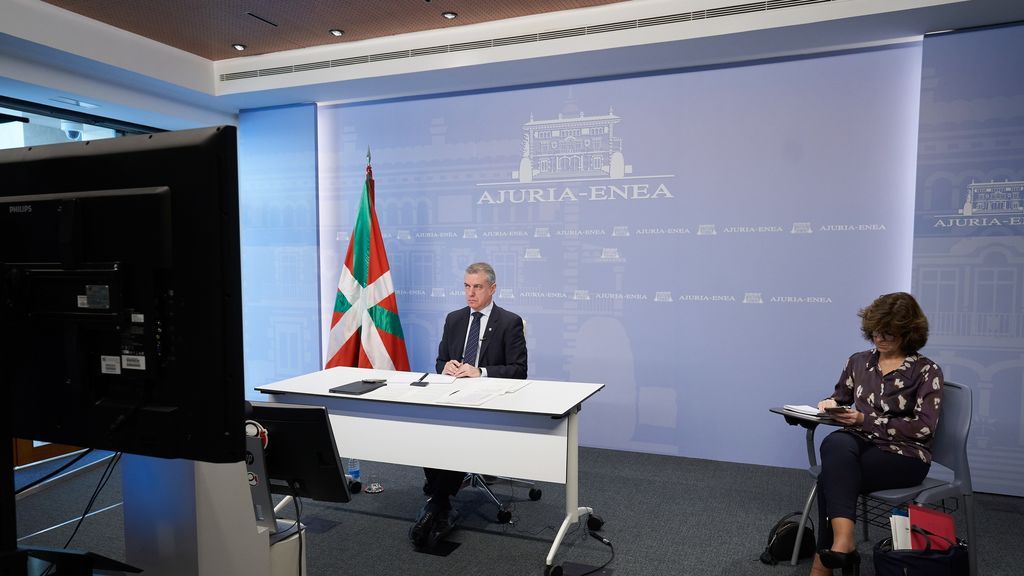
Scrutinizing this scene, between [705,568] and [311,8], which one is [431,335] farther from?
[705,568]

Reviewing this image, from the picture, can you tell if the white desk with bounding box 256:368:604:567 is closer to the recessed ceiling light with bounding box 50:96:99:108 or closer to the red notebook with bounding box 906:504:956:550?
the red notebook with bounding box 906:504:956:550

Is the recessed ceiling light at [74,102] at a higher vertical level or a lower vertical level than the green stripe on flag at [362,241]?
higher

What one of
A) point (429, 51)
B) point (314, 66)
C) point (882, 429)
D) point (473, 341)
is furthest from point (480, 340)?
point (314, 66)

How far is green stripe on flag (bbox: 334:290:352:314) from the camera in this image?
4.78 meters

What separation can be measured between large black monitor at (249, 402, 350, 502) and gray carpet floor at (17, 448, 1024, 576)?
3.58 feet

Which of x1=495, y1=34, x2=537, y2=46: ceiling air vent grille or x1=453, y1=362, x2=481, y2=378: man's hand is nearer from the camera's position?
x1=453, y1=362, x2=481, y2=378: man's hand

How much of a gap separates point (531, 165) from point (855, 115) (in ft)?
6.99

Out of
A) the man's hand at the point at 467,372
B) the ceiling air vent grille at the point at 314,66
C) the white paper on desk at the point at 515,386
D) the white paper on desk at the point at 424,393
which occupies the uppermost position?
the ceiling air vent grille at the point at 314,66

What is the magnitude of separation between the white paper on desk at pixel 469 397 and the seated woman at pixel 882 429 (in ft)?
4.67

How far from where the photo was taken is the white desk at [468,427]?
2777 mm

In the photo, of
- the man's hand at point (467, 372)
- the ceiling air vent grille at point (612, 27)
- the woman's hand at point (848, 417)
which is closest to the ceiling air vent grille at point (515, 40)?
the ceiling air vent grille at point (612, 27)

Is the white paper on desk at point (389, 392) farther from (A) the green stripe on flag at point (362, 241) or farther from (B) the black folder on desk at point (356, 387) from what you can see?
(A) the green stripe on flag at point (362, 241)

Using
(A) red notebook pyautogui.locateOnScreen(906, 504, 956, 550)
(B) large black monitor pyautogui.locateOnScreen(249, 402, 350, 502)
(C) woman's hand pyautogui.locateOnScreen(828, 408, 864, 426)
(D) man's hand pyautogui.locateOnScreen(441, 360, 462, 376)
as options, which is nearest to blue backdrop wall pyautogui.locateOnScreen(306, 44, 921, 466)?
(D) man's hand pyautogui.locateOnScreen(441, 360, 462, 376)

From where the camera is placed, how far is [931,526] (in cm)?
234
